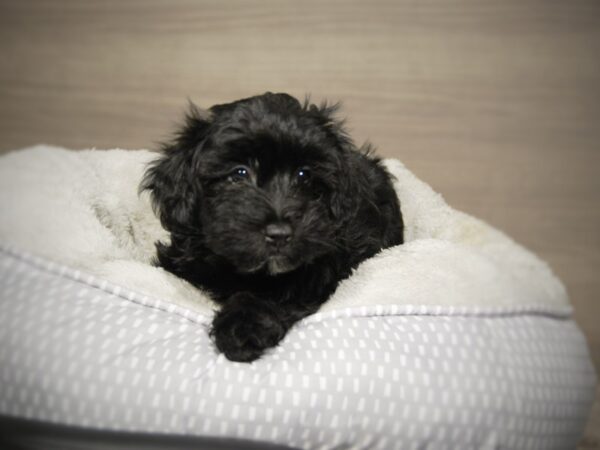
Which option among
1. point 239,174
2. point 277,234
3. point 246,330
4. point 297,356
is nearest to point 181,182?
point 239,174

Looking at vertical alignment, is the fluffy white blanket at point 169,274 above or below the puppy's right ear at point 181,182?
below

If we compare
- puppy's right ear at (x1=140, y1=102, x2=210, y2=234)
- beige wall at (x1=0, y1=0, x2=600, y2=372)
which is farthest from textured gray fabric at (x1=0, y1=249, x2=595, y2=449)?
beige wall at (x1=0, y1=0, x2=600, y2=372)

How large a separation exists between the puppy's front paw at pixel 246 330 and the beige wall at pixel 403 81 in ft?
4.46

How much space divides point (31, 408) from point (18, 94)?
1.41 metres

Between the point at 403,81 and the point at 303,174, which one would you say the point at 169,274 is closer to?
the point at 303,174

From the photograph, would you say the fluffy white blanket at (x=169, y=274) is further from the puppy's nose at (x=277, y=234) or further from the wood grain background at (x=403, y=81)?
the wood grain background at (x=403, y=81)

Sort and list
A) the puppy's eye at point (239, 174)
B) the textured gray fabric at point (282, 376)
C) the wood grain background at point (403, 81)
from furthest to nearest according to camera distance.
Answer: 1. the wood grain background at point (403, 81)
2. the puppy's eye at point (239, 174)
3. the textured gray fabric at point (282, 376)

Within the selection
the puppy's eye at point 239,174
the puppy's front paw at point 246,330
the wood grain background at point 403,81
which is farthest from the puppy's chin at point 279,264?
the wood grain background at point 403,81

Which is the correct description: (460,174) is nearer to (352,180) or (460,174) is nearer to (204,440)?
(352,180)

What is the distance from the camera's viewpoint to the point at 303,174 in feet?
5.16

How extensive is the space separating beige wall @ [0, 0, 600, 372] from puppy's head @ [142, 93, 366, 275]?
0.73m

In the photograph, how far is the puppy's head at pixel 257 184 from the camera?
1.35m

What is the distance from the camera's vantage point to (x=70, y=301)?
1.23 m

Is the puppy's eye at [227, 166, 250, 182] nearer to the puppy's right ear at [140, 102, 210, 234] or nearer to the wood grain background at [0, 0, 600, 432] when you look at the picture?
the puppy's right ear at [140, 102, 210, 234]
